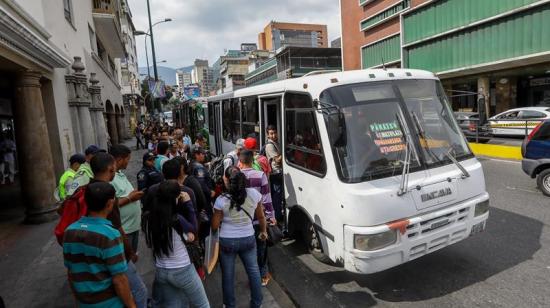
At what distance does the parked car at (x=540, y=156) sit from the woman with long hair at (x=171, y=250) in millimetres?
7555

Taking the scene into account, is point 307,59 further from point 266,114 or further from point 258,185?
point 258,185

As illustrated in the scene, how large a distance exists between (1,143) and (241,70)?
10234 centimetres

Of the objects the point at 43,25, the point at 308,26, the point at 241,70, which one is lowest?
the point at 43,25

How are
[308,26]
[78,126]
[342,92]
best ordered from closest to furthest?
[342,92], [78,126], [308,26]

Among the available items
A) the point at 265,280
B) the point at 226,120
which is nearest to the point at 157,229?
the point at 265,280

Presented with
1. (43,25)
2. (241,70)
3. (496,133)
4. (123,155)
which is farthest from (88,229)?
(241,70)

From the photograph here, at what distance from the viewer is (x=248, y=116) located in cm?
795

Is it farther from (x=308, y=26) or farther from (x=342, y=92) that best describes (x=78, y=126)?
(x=308, y=26)

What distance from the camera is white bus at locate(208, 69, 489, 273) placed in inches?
146

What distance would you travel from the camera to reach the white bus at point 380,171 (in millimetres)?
3699

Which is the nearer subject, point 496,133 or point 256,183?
point 256,183

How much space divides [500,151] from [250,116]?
9.32 m

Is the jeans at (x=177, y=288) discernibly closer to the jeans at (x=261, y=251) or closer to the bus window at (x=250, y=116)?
the jeans at (x=261, y=251)

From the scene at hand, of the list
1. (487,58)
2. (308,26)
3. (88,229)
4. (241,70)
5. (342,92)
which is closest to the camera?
(88,229)
